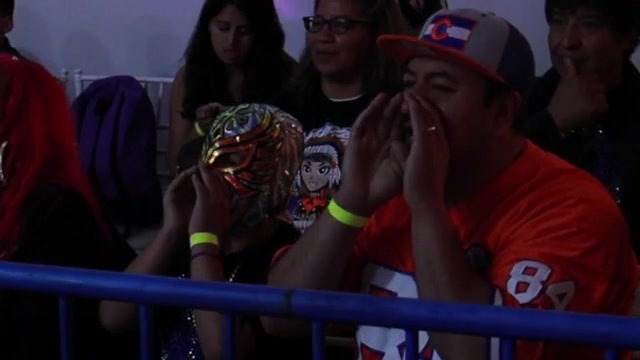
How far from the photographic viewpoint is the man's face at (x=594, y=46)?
270 centimetres

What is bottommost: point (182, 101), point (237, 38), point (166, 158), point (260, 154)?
point (166, 158)

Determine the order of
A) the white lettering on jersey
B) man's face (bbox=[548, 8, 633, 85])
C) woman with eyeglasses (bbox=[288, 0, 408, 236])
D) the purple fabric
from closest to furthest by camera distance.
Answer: the white lettering on jersey → man's face (bbox=[548, 8, 633, 85]) → woman with eyeglasses (bbox=[288, 0, 408, 236]) → the purple fabric

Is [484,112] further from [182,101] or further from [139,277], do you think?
[182,101]

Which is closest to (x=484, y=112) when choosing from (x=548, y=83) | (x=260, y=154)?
(x=260, y=154)

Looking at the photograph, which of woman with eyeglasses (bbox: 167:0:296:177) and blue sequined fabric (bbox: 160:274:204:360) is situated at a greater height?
blue sequined fabric (bbox: 160:274:204:360)

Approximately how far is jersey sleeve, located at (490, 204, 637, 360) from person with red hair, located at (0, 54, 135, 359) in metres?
0.90

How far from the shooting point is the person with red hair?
217cm

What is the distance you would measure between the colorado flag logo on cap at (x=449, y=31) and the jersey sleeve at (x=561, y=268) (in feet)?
1.01

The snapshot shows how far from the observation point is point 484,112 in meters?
1.73

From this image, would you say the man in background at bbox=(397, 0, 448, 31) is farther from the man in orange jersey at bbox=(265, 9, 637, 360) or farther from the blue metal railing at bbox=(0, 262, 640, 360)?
the blue metal railing at bbox=(0, 262, 640, 360)

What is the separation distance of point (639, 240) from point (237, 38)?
1784mm

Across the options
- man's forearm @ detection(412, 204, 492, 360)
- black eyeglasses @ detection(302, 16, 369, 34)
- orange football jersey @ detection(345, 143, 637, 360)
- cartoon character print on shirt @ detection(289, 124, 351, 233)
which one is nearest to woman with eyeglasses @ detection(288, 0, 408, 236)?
black eyeglasses @ detection(302, 16, 369, 34)

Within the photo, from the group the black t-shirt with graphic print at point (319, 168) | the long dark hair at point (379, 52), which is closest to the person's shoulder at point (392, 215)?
the black t-shirt with graphic print at point (319, 168)

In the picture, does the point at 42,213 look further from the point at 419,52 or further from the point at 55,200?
the point at 419,52
